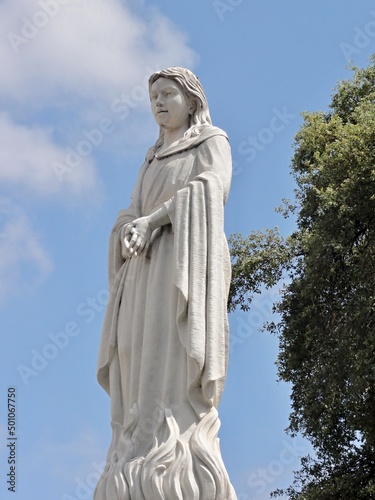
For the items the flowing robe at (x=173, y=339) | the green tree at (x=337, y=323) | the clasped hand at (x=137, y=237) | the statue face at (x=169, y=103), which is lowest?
the flowing robe at (x=173, y=339)

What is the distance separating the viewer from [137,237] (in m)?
8.63

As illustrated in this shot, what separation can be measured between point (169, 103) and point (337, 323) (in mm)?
13078

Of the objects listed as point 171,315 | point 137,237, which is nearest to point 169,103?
point 137,237

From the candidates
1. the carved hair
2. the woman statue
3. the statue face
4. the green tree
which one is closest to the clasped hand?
the woman statue

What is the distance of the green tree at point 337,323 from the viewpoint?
811 inches

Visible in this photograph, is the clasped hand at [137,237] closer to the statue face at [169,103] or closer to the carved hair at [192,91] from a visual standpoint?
the carved hair at [192,91]

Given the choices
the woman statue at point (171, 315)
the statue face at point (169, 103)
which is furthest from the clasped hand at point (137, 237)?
the statue face at point (169, 103)

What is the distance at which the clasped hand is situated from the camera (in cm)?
862

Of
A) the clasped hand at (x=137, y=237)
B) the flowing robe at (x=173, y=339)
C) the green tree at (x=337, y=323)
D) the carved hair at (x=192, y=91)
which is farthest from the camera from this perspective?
the green tree at (x=337, y=323)

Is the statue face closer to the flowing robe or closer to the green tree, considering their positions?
the flowing robe

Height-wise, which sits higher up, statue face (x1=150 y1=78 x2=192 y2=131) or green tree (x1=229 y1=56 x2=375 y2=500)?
green tree (x1=229 y1=56 x2=375 y2=500)

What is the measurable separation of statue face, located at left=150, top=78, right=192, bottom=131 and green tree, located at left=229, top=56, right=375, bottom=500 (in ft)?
36.6

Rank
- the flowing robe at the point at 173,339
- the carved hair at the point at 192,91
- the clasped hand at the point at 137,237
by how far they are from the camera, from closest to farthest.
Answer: the flowing robe at the point at 173,339
the clasped hand at the point at 137,237
the carved hair at the point at 192,91

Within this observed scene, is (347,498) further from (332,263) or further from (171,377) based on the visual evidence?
(171,377)
